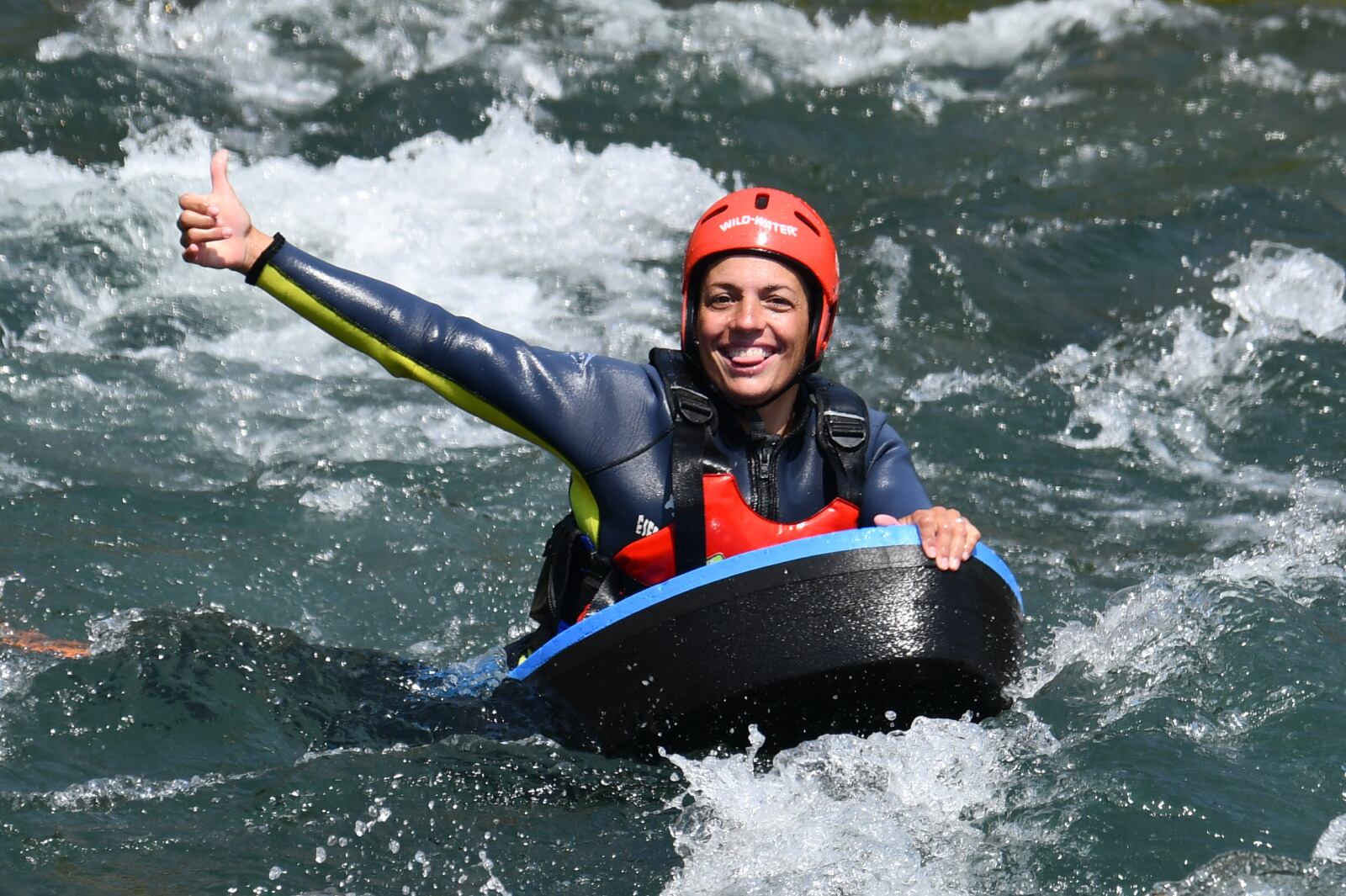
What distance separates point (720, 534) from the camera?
3820 millimetres

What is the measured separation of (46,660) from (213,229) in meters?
1.34

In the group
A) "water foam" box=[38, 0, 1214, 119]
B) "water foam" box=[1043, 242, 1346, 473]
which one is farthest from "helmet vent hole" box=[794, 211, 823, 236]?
"water foam" box=[38, 0, 1214, 119]

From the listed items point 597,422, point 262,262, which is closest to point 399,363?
point 262,262

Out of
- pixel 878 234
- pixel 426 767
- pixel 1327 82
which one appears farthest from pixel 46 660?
pixel 1327 82

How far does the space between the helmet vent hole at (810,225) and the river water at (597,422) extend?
1252mm

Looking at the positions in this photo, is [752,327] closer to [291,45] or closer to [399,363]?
[399,363]

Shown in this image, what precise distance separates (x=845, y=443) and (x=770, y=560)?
1.81 ft

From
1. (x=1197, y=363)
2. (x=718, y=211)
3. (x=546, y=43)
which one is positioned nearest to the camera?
(x=718, y=211)

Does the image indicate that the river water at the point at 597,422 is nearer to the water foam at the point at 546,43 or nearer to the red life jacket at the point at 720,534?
the water foam at the point at 546,43

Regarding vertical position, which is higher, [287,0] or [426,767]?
[287,0]

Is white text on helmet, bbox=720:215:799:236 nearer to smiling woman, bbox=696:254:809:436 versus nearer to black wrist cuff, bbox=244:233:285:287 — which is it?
smiling woman, bbox=696:254:809:436

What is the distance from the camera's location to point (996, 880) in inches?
134

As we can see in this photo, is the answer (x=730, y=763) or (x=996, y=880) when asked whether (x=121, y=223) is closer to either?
(x=730, y=763)

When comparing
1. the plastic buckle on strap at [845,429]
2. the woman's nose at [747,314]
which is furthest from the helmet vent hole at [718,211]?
the plastic buckle on strap at [845,429]
